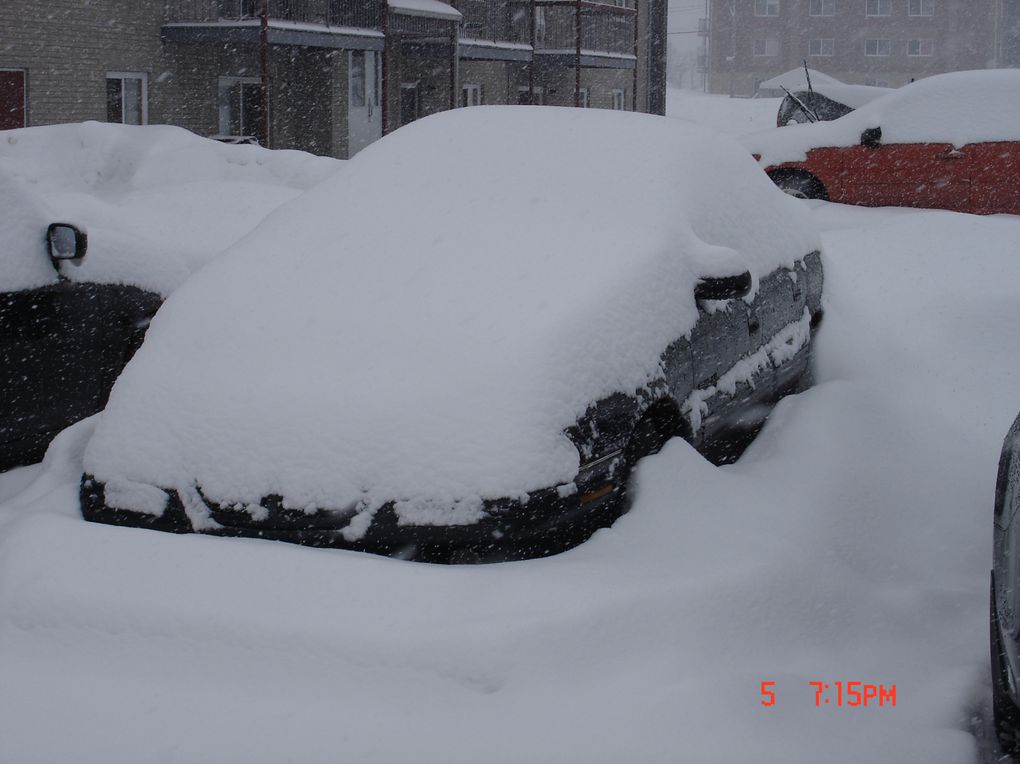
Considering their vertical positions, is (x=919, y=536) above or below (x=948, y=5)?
below

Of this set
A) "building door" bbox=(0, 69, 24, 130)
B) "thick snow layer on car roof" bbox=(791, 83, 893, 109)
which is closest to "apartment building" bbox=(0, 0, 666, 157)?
"building door" bbox=(0, 69, 24, 130)

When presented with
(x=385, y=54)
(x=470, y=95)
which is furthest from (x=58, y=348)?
(x=470, y=95)

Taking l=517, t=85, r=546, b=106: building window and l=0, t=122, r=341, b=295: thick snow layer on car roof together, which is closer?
l=0, t=122, r=341, b=295: thick snow layer on car roof

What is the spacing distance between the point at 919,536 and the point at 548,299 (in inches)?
61.9

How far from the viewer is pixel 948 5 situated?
2739 inches

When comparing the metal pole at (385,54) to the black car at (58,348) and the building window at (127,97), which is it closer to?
the building window at (127,97)

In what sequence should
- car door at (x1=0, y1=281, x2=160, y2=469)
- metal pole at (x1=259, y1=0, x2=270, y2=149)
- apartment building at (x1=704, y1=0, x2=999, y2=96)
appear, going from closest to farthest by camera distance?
car door at (x1=0, y1=281, x2=160, y2=469) < metal pole at (x1=259, y1=0, x2=270, y2=149) < apartment building at (x1=704, y1=0, x2=999, y2=96)

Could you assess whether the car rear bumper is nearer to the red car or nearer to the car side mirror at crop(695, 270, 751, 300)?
the car side mirror at crop(695, 270, 751, 300)

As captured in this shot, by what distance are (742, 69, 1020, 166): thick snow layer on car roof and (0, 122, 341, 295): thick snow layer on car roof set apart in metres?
5.32

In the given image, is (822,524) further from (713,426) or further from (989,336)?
(989,336)

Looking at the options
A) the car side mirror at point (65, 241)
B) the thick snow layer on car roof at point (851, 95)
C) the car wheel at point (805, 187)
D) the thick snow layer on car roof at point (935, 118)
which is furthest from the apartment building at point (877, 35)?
the car side mirror at point (65, 241)

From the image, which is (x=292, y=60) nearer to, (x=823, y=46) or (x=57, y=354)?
(x=57, y=354)

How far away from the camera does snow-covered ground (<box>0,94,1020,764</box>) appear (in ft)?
9.49

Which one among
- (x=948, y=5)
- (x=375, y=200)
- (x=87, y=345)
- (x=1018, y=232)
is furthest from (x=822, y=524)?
(x=948, y=5)
